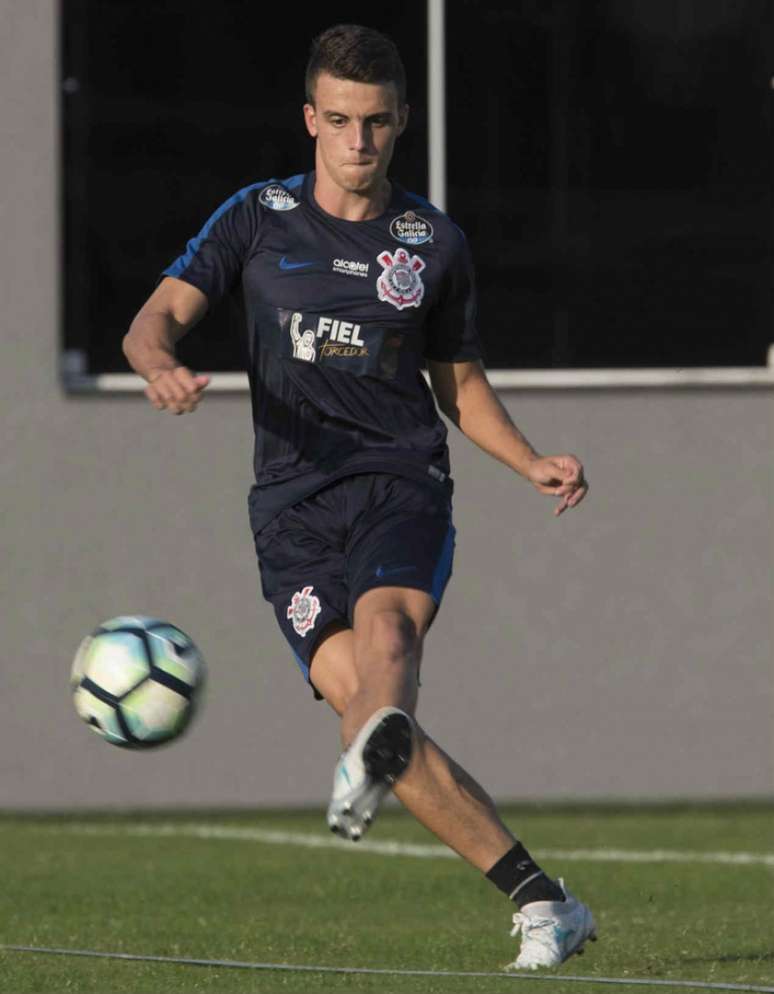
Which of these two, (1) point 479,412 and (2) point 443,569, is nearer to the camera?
(2) point 443,569

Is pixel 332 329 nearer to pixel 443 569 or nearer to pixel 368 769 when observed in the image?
pixel 443 569

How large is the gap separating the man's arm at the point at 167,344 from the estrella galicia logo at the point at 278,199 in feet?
1.18

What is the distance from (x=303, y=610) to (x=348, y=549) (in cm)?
20

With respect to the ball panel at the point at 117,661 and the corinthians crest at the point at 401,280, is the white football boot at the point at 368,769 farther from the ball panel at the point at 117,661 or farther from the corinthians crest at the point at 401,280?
the corinthians crest at the point at 401,280

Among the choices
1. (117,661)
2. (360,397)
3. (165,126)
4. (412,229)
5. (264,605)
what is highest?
(412,229)

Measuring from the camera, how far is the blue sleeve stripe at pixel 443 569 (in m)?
5.57

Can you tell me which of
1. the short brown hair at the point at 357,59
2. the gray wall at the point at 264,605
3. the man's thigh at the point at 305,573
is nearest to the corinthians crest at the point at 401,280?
the short brown hair at the point at 357,59

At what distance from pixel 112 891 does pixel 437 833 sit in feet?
9.87

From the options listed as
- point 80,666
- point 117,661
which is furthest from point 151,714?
point 80,666

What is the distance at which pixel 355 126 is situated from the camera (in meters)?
5.63

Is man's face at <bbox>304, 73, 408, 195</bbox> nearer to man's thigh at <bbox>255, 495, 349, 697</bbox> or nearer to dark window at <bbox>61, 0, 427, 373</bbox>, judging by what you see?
man's thigh at <bbox>255, 495, 349, 697</bbox>

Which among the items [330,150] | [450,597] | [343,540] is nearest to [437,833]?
[343,540]

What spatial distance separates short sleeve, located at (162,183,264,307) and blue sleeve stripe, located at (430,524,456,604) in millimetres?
868

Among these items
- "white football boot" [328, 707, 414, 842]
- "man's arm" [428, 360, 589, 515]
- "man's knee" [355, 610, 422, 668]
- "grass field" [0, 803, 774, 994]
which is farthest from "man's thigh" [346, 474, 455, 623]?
"grass field" [0, 803, 774, 994]
